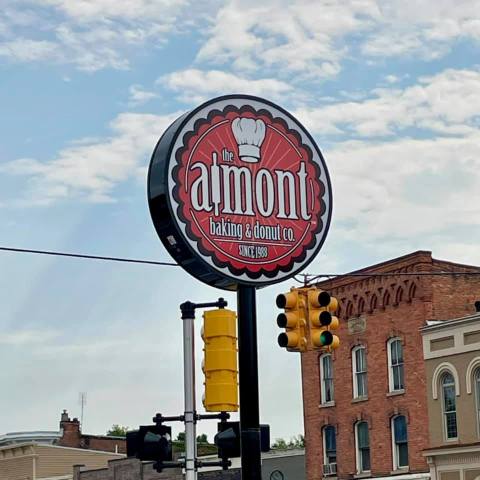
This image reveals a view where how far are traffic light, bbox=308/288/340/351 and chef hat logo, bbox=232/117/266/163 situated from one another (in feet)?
8.67

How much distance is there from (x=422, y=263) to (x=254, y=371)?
105 ft

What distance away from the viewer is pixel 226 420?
13.7 m

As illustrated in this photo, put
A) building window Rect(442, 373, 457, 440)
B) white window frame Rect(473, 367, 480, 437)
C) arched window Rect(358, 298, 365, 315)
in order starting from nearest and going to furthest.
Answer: white window frame Rect(473, 367, 480, 437)
building window Rect(442, 373, 457, 440)
arched window Rect(358, 298, 365, 315)

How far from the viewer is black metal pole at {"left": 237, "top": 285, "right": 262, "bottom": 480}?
13062mm

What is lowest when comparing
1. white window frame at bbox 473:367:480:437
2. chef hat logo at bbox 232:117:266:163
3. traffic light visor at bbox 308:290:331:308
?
traffic light visor at bbox 308:290:331:308

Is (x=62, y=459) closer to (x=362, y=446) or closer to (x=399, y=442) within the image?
(x=362, y=446)

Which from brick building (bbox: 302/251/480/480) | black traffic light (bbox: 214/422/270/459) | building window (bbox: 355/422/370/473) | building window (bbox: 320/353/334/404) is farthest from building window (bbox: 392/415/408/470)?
black traffic light (bbox: 214/422/270/459)

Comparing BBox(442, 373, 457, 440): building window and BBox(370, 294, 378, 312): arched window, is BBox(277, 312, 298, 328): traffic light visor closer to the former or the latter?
BBox(442, 373, 457, 440): building window

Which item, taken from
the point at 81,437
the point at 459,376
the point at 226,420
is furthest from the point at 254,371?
the point at 81,437

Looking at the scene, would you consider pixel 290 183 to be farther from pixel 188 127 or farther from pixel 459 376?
pixel 459 376

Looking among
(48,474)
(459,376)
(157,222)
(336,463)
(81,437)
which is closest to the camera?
(157,222)

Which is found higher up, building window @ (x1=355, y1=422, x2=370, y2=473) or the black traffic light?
building window @ (x1=355, y1=422, x2=370, y2=473)

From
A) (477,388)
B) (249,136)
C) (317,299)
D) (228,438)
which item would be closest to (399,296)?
(477,388)

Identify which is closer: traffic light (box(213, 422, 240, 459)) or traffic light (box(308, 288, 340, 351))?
traffic light (box(213, 422, 240, 459))
